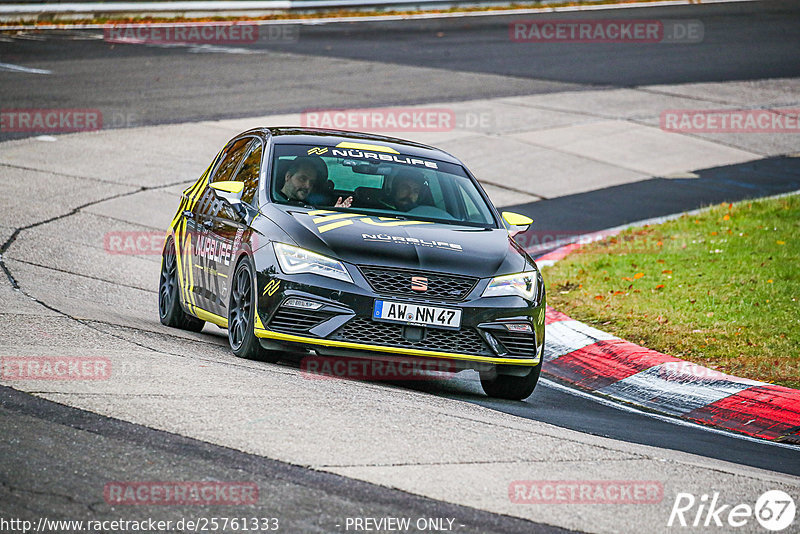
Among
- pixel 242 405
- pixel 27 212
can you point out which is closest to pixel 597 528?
pixel 242 405

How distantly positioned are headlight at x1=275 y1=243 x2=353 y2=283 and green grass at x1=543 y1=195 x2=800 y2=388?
325 cm

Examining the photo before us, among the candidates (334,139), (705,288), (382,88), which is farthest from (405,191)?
(382,88)

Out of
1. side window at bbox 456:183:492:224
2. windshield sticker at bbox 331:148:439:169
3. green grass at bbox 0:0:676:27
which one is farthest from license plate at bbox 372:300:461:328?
green grass at bbox 0:0:676:27

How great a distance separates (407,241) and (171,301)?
2885mm

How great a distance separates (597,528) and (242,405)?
2.18 m

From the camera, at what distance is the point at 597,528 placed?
516 centimetres

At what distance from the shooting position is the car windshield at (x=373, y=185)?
8.80 m

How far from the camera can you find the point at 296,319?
25.5ft

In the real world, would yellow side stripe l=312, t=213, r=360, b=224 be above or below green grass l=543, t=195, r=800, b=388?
above

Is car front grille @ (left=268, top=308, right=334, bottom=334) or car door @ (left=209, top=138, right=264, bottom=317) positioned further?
car door @ (left=209, top=138, right=264, bottom=317)

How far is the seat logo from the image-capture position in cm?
774

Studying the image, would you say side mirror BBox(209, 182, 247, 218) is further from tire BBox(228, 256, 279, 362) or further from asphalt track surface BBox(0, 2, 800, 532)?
asphalt track surface BBox(0, 2, 800, 532)

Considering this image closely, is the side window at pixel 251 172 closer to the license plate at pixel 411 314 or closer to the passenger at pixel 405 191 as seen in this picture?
the passenger at pixel 405 191

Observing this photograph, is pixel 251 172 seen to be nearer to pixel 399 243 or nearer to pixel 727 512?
pixel 399 243
